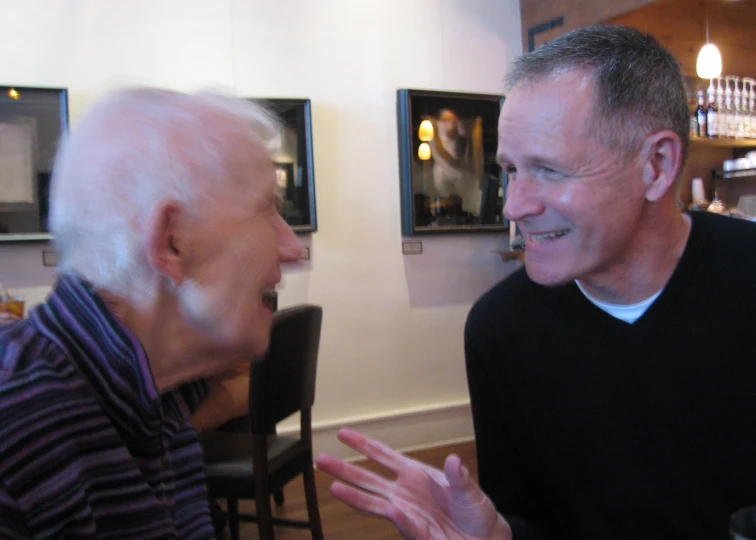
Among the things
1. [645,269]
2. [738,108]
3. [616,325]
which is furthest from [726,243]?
[738,108]

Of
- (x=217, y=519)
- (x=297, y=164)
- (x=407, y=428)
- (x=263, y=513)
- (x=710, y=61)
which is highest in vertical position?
(x=710, y=61)

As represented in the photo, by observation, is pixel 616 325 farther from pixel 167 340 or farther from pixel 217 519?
pixel 217 519

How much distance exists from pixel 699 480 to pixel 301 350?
1.59 m

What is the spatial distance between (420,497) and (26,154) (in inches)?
117

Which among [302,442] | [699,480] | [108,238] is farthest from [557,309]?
[302,442]

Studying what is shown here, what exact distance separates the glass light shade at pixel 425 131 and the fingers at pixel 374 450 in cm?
322

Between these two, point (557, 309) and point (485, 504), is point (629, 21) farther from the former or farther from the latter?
point (485, 504)

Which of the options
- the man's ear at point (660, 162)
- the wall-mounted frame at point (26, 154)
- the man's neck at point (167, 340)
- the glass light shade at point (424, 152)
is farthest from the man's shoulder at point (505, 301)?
the glass light shade at point (424, 152)

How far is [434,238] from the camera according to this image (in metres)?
4.21

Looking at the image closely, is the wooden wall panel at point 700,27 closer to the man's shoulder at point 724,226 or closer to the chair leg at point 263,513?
the man's shoulder at point 724,226

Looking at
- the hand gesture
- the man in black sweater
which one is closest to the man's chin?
the man in black sweater

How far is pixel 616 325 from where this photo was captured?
1.26 m

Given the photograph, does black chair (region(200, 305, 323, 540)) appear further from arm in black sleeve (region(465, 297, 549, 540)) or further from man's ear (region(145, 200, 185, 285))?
man's ear (region(145, 200, 185, 285))

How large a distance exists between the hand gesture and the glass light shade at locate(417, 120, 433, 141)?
3213 millimetres
